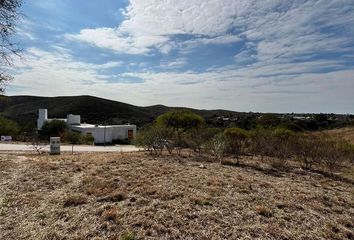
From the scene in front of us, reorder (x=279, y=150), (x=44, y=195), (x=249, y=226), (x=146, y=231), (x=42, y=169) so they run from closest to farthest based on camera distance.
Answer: (x=146, y=231), (x=249, y=226), (x=44, y=195), (x=42, y=169), (x=279, y=150)

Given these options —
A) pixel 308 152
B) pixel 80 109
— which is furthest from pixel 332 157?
pixel 80 109

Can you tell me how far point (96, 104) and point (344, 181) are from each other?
73.6m

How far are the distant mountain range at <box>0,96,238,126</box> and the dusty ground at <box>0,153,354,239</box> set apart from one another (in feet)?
200

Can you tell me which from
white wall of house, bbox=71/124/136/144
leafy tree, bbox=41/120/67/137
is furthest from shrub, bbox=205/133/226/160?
leafy tree, bbox=41/120/67/137

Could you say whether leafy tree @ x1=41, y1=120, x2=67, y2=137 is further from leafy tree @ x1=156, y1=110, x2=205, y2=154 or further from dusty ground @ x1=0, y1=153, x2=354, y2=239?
dusty ground @ x1=0, y1=153, x2=354, y2=239

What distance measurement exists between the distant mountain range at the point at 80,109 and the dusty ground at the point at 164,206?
61071mm

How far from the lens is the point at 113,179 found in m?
9.94

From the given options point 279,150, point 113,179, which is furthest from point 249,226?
point 279,150

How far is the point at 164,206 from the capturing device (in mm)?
7309

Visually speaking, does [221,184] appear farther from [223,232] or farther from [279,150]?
[279,150]

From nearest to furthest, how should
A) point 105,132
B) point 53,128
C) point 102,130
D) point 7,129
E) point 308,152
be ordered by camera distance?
point 308,152
point 7,129
point 105,132
point 102,130
point 53,128

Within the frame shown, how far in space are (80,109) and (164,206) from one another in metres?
73.5

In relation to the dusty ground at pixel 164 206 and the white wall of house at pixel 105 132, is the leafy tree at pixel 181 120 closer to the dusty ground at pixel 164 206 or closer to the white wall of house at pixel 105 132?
the white wall of house at pixel 105 132

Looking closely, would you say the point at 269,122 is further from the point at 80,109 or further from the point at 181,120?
the point at 80,109
